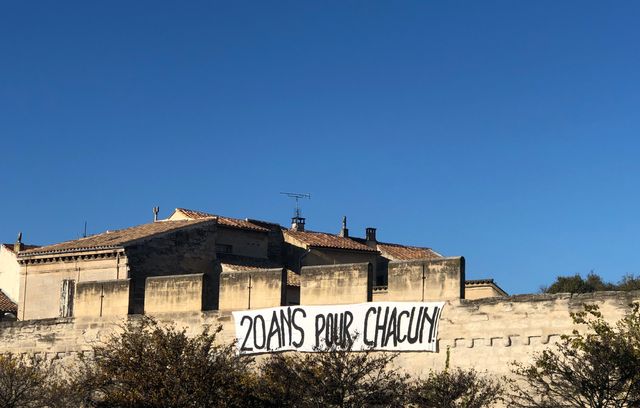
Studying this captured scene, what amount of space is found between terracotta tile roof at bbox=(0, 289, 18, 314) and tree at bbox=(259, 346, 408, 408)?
25.4m

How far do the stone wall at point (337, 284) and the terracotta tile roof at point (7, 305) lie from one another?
78.9 feet

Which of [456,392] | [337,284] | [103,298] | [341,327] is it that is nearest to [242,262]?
[103,298]

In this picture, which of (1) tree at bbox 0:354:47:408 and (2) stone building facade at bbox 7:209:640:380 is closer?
(2) stone building facade at bbox 7:209:640:380

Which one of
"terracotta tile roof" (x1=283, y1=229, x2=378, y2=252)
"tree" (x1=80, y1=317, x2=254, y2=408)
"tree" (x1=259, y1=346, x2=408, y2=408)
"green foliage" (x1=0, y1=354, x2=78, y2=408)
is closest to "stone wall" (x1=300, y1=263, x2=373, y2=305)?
"tree" (x1=259, y1=346, x2=408, y2=408)

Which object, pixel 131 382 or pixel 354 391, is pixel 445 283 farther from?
pixel 131 382

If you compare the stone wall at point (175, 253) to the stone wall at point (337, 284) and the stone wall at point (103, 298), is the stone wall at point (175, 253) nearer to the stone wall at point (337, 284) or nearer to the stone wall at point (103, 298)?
the stone wall at point (103, 298)

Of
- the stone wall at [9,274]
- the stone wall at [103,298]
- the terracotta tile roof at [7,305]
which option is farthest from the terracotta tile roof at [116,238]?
the stone wall at [103,298]

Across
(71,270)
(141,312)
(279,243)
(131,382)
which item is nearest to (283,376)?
(131,382)

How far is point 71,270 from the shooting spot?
1480 inches

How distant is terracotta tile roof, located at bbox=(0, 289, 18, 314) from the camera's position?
43172 millimetres

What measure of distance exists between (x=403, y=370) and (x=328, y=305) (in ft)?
7.09

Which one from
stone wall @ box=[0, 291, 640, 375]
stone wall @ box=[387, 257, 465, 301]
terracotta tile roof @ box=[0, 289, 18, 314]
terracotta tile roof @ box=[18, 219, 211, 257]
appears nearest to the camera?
stone wall @ box=[0, 291, 640, 375]

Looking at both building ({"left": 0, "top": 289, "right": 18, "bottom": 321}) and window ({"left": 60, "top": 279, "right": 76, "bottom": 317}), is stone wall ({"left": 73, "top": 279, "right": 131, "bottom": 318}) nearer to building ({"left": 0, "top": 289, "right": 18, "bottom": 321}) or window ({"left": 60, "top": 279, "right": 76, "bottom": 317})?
window ({"left": 60, "top": 279, "right": 76, "bottom": 317})

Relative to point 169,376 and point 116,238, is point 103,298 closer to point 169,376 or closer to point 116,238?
point 169,376
